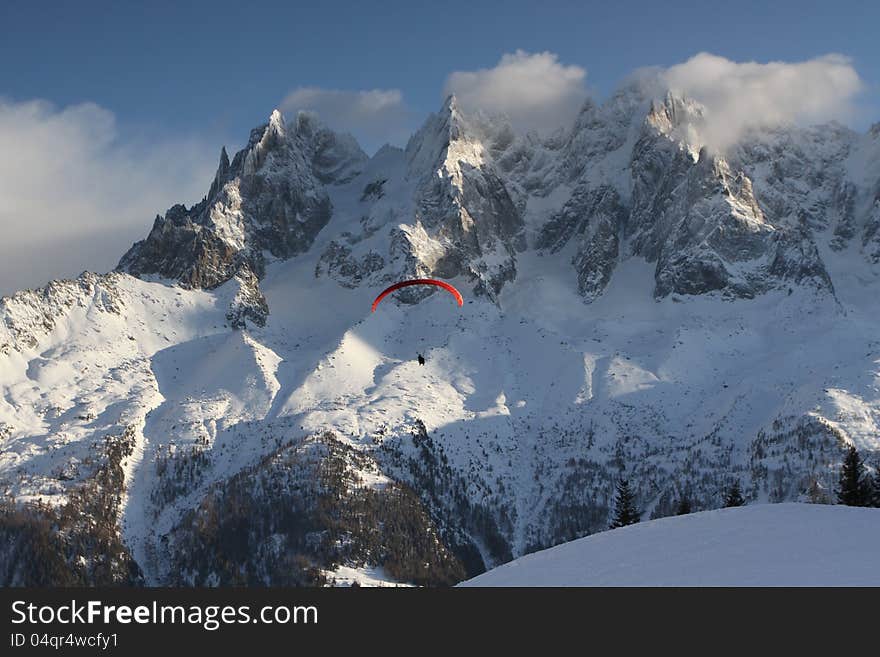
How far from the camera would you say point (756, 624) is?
1152 inches

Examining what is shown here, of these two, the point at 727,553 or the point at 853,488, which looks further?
the point at 853,488

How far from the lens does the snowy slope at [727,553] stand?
101 ft

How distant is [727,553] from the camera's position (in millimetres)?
33406

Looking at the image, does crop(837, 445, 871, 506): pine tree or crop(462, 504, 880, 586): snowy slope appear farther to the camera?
crop(837, 445, 871, 506): pine tree

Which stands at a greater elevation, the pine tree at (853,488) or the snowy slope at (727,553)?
the pine tree at (853,488)

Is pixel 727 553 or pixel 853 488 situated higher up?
pixel 853 488

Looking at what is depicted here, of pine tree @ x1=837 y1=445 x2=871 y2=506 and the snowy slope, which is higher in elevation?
pine tree @ x1=837 y1=445 x2=871 y2=506

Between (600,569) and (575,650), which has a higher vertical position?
(600,569)

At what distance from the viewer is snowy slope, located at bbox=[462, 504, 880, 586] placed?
101 ft

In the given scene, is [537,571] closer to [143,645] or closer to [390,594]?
[390,594]

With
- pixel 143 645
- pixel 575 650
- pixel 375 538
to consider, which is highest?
pixel 375 538

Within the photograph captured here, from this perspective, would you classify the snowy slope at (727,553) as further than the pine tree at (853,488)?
No

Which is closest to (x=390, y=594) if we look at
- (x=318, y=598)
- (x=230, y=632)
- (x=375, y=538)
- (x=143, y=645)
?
(x=318, y=598)

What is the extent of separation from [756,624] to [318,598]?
1362 cm
